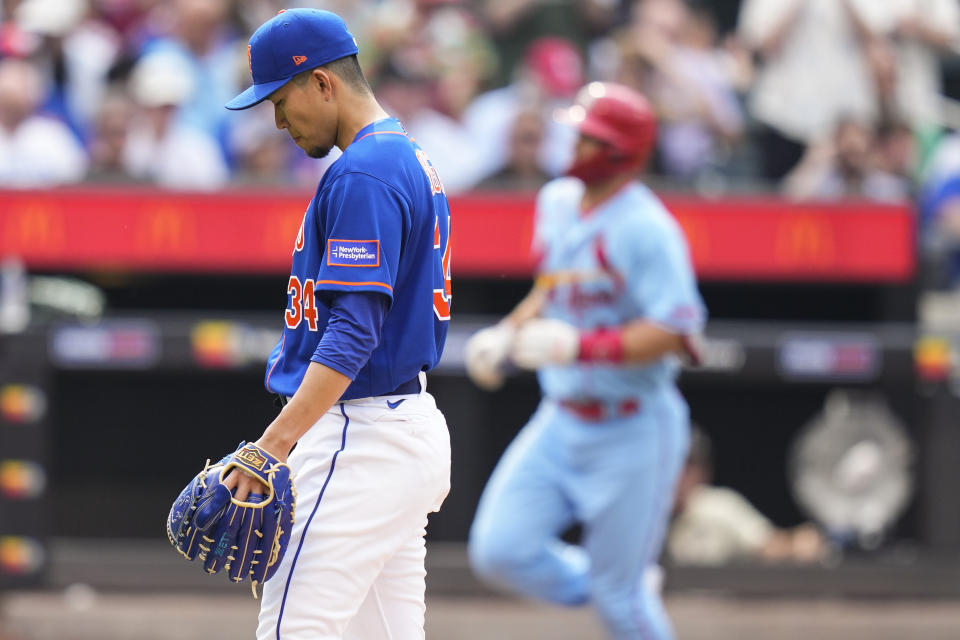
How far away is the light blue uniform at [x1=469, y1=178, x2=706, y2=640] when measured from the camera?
15.1 ft

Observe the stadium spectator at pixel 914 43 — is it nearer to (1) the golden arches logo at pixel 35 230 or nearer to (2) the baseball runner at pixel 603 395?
(2) the baseball runner at pixel 603 395

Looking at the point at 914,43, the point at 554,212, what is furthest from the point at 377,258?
the point at 914,43

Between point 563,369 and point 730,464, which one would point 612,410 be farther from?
point 730,464

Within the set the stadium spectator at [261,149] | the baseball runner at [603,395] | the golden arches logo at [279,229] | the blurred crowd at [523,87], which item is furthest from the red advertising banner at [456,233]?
the baseball runner at [603,395]

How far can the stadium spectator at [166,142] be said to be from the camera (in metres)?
6.94

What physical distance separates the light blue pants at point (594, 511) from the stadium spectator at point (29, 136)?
3.01 metres

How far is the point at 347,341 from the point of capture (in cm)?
288

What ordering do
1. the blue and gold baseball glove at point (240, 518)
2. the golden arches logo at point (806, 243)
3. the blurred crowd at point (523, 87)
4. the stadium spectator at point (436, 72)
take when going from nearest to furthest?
the blue and gold baseball glove at point (240, 518), the golden arches logo at point (806, 243), the blurred crowd at point (523, 87), the stadium spectator at point (436, 72)

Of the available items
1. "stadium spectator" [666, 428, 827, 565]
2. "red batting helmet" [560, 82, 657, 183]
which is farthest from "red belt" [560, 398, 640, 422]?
"stadium spectator" [666, 428, 827, 565]

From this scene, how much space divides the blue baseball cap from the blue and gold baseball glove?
0.74m

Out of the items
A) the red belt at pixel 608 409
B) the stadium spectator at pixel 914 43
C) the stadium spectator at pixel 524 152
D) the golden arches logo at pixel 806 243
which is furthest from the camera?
the stadium spectator at pixel 914 43

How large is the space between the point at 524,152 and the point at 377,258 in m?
3.88

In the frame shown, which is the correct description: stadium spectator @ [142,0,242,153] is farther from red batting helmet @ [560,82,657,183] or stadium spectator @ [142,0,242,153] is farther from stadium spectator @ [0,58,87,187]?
red batting helmet @ [560,82,657,183]

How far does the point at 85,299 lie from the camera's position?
20.6 ft
